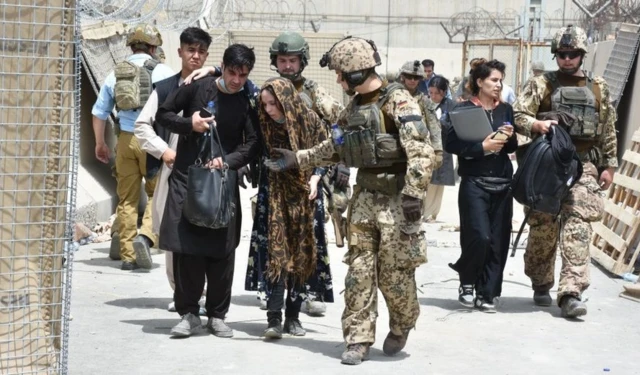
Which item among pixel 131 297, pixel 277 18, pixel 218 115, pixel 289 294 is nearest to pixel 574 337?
pixel 289 294

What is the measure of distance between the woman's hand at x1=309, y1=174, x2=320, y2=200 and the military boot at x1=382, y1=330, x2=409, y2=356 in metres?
0.95

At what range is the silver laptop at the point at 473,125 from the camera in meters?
7.70

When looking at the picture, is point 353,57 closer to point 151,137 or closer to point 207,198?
point 207,198

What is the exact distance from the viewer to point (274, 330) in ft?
21.7

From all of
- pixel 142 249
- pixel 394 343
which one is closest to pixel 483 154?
pixel 394 343

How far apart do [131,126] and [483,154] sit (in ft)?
9.93

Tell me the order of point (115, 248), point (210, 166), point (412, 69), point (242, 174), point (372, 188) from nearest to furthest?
point (372, 188) < point (210, 166) < point (242, 174) < point (115, 248) < point (412, 69)

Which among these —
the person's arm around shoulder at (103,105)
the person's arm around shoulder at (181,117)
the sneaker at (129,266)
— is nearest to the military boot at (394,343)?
the person's arm around shoulder at (181,117)

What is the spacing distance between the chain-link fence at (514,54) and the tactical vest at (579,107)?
36.8ft

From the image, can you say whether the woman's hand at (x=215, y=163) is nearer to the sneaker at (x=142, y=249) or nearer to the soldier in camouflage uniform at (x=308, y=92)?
the soldier in camouflage uniform at (x=308, y=92)

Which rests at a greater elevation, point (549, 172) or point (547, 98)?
point (547, 98)

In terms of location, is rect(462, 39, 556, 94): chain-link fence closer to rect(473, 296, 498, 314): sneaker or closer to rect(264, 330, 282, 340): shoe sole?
rect(473, 296, 498, 314): sneaker

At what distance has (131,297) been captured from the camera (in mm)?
8047

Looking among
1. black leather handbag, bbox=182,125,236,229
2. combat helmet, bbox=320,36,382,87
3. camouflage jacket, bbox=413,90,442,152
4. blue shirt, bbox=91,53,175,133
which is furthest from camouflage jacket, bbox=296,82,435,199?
blue shirt, bbox=91,53,175,133
